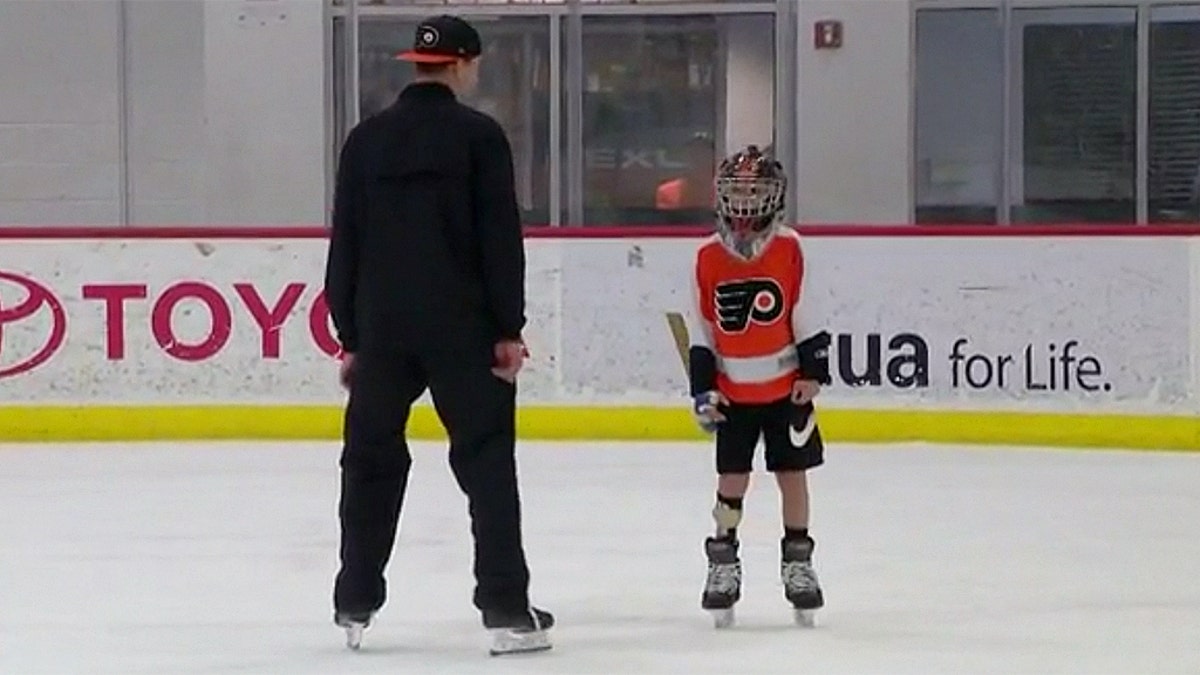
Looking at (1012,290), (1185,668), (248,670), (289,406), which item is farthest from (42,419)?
(1185,668)

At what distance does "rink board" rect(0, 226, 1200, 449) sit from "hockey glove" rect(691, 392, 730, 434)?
4.46 m

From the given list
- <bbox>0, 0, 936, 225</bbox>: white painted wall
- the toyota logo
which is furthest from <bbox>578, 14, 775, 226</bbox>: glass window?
the toyota logo

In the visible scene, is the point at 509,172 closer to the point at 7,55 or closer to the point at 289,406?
the point at 289,406

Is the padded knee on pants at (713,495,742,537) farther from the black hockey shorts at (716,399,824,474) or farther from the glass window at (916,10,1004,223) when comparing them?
the glass window at (916,10,1004,223)

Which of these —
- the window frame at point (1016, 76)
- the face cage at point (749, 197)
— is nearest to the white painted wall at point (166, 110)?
the window frame at point (1016, 76)

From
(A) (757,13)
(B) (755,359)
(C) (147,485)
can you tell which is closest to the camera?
(B) (755,359)

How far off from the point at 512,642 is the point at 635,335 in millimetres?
5047

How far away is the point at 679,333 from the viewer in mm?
9703

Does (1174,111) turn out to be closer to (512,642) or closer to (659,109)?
(659,109)

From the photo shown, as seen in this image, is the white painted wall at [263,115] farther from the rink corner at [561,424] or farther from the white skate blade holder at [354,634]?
the white skate blade holder at [354,634]

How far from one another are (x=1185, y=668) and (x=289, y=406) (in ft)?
18.7

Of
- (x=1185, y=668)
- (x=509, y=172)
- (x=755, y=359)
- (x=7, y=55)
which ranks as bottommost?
(x=1185, y=668)

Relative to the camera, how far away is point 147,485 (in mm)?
8336

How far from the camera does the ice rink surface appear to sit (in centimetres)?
501
